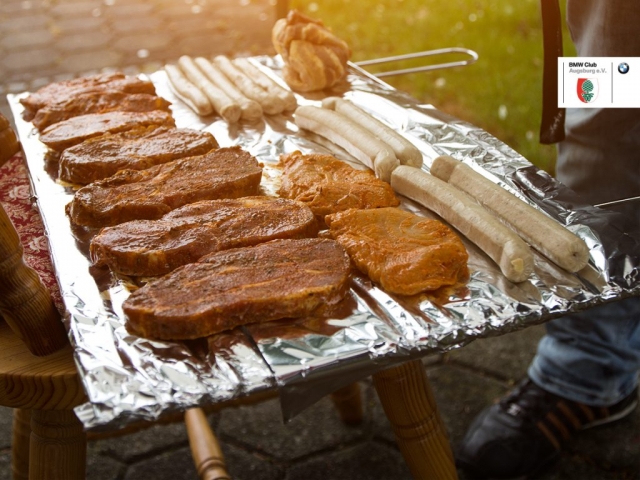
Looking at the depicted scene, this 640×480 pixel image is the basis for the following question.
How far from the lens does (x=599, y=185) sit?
9.97 feet

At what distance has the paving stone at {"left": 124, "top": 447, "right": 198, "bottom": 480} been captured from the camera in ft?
10.2

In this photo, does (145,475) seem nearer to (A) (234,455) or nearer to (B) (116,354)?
(A) (234,455)

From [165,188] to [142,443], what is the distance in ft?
4.72

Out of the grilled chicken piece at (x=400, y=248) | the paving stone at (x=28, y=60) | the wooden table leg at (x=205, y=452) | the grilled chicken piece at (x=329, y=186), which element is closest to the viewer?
the grilled chicken piece at (x=400, y=248)

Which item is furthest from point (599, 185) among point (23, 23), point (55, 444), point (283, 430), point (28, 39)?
point (23, 23)

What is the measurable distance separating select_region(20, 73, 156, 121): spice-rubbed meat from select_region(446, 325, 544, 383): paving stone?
197 cm

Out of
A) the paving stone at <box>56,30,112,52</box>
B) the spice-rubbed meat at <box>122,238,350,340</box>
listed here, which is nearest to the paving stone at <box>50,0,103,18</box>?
the paving stone at <box>56,30,112,52</box>

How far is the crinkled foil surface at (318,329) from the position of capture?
1.58 meters

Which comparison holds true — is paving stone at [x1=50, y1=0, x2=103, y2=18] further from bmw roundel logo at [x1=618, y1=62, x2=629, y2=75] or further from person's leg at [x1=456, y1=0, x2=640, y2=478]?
bmw roundel logo at [x1=618, y1=62, x2=629, y2=75]

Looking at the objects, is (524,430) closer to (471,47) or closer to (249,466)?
(249,466)

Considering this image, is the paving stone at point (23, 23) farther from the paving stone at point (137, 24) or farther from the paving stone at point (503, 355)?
the paving stone at point (503, 355)

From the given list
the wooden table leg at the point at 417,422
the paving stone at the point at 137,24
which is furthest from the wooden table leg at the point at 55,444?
the paving stone at the point at 137,24

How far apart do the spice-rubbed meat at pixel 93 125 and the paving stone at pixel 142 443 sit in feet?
4.39

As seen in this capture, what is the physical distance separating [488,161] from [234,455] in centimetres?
165
